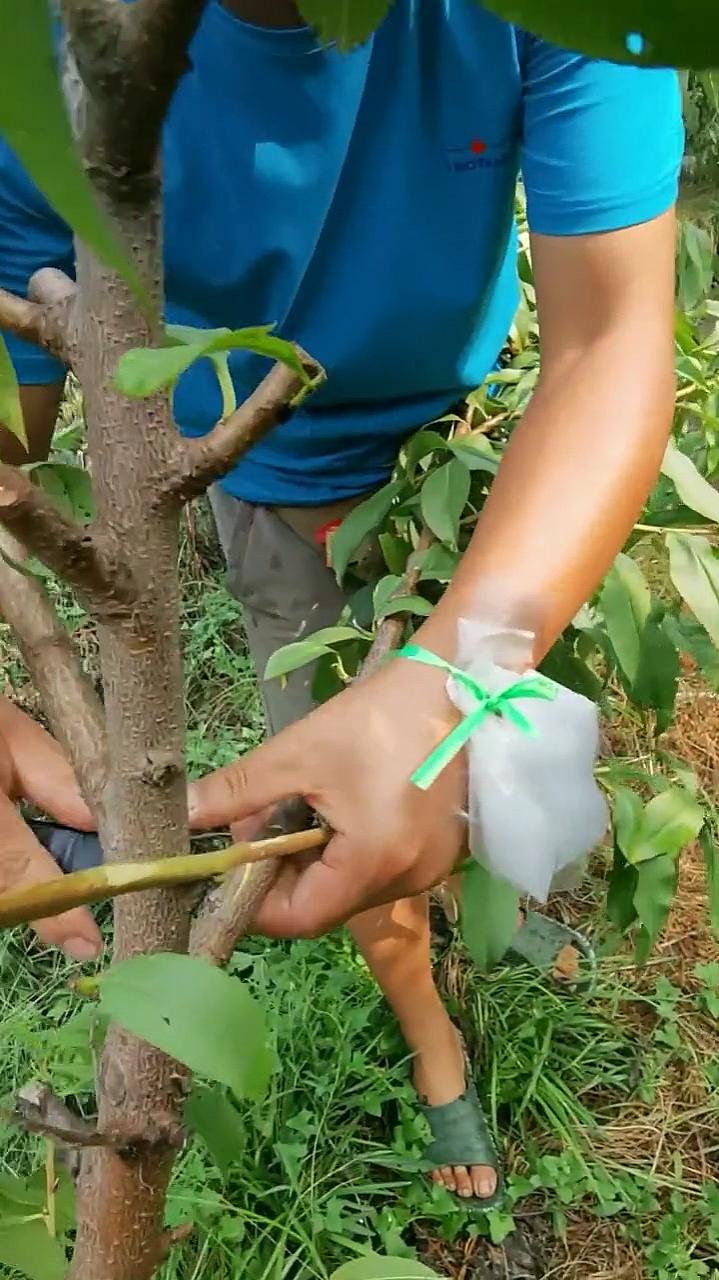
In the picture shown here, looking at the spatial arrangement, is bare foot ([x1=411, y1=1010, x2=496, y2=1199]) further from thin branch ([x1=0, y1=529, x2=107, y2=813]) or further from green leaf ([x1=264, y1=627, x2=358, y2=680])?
thin branch ([x1=0, y1=529, x2=107, y2=813])

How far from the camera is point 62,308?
311 millimetres

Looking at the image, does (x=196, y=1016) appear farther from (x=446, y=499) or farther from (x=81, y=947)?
(x=446, y=499)

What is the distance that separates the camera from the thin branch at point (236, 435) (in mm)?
289

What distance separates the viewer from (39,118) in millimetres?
110

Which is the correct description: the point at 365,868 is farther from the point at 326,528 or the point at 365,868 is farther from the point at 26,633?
the point at 326,528

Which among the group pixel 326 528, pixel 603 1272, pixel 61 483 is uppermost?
pixel 61 483

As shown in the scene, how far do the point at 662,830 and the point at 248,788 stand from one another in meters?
0.30

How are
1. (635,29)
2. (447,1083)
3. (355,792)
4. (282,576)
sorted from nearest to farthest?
(635,29) → (355,792) → (282,576) → (447,1083)

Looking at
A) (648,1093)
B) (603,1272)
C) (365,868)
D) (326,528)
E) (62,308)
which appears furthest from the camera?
(648,1093)

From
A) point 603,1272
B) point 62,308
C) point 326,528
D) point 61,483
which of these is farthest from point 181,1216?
point 62,308

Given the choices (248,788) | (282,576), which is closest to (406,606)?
(248,788)

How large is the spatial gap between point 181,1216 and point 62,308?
3.09 ft

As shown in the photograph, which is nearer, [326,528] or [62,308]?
[62,308]

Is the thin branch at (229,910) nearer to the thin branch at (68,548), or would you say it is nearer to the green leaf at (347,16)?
the thin branch at (68,548)
